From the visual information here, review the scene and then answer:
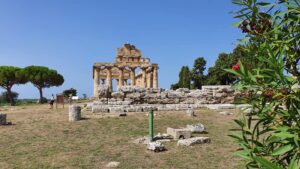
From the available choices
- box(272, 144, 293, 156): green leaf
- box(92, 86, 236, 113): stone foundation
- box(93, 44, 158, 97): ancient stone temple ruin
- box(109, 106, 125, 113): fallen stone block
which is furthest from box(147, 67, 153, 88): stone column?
box(272, 144, 293, 156): green leaf

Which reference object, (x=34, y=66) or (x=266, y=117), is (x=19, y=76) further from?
(x=266, y=117)

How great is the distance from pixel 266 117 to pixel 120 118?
13348 mm

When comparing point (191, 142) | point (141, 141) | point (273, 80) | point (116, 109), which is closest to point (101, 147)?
point (141, 141)

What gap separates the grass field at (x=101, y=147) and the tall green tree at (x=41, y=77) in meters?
35.8

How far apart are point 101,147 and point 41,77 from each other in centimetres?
4199

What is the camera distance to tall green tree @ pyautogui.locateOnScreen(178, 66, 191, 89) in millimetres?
53362

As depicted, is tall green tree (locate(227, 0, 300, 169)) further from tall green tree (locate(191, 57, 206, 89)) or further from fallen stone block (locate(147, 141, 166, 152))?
tall green tree (locate(191, 57, 206, 89))

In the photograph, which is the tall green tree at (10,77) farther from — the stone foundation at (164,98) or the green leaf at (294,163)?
the green leaf at (294,163)

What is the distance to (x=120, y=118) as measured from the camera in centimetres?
1549

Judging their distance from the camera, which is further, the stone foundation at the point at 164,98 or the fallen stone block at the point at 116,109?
the stone foundation at the point at 164,98

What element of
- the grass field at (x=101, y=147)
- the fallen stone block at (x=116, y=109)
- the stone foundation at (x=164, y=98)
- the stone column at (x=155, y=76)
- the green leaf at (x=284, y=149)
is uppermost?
the stone column at (x=155, y=76)

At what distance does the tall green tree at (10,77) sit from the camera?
45562 mm

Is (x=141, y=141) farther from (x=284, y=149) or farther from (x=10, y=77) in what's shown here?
(x=10, y=77)

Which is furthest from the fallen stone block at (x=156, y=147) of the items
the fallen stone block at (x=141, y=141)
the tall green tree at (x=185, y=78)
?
the tall green tree at (x=185, y=78)
